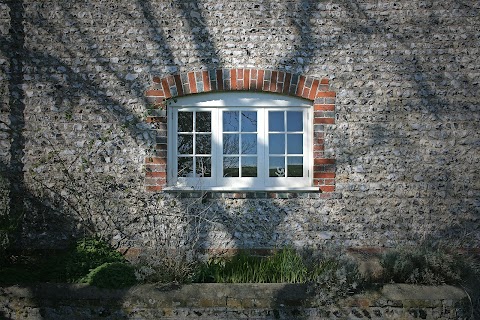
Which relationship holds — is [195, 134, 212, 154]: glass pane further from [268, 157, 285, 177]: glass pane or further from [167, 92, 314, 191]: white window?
[268, 157, 285, 177]: glass pane

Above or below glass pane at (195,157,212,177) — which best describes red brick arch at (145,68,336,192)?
above

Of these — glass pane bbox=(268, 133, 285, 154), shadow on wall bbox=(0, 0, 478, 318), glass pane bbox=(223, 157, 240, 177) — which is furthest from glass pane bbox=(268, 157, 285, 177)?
shadow on wall bbox=(0, 0, 478, 318)

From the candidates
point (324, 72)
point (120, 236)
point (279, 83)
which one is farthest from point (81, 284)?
point (324, 72)

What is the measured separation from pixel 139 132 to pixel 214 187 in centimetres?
131

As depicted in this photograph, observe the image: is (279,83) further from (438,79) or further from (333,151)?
(438,79)

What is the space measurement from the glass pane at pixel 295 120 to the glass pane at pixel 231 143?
777 mm

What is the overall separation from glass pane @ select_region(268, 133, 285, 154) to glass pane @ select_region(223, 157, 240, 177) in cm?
53

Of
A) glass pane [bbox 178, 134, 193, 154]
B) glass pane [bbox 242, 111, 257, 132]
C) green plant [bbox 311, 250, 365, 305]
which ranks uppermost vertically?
glass pane [bbox 242, 111, 257, 132]

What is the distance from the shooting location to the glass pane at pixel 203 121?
6.65 meters

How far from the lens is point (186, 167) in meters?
6.63

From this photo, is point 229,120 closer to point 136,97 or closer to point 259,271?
point 136,97

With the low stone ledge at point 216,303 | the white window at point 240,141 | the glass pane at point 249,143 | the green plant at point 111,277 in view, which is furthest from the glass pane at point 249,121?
the green plant at point 111,277

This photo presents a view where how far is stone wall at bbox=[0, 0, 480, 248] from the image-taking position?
6.45 meters

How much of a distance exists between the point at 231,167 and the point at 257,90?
3.79ft
